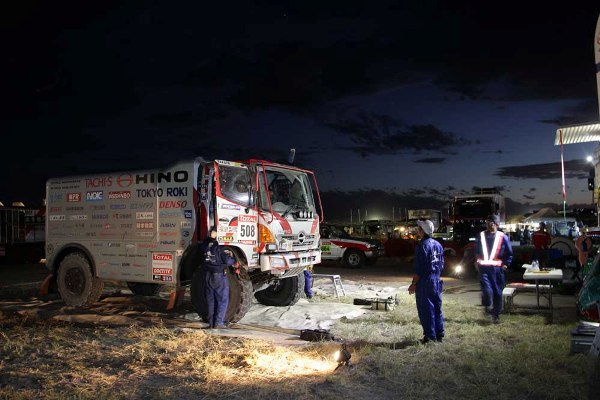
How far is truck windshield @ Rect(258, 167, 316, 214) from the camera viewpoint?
9.16 metres

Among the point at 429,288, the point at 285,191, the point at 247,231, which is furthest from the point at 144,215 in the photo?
the point at 429,288

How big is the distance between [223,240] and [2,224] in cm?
1821

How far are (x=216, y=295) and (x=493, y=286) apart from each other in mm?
4383

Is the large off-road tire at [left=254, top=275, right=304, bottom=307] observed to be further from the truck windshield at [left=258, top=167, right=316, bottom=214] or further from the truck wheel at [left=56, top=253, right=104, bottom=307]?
the truck wheel at [left=56, top=253, right=104, bottom=307]

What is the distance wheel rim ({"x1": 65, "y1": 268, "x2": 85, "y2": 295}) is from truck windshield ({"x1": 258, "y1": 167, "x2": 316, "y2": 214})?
4.11 meters

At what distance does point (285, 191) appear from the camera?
9828mm

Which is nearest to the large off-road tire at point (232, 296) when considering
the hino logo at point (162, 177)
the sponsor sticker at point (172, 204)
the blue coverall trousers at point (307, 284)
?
the sponsor sticker at point (172, 204)

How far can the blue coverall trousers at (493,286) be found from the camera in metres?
8.39

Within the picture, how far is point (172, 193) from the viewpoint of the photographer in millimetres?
9125

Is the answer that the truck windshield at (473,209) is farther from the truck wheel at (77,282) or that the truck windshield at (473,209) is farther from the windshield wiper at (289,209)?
the truck wheel at (77,282)

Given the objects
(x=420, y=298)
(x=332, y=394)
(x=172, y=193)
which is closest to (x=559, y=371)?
(x=420, y=298)

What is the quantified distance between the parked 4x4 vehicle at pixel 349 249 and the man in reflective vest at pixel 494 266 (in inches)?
452

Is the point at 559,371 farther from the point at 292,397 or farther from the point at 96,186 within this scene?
the point at 96,186

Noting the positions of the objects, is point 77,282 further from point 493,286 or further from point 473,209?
point 473,209
